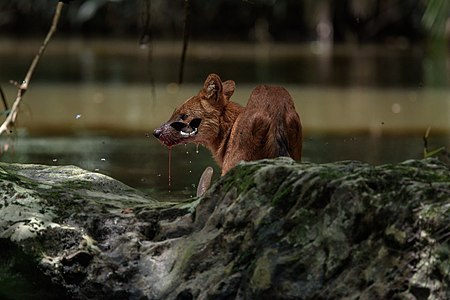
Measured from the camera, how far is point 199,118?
527 cm

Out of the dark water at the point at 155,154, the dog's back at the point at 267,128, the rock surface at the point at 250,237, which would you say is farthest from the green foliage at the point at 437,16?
the dark water at the point at 155,154

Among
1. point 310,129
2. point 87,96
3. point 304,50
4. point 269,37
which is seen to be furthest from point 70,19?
point 310,129

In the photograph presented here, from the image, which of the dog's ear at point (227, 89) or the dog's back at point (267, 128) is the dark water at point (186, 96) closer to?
the dog's ear at point (227, 89)

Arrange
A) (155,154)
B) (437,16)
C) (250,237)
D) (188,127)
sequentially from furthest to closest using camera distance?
(155,154) < (188,127) < (250,237) < (437,16)

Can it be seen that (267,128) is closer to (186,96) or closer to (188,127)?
(188,127)

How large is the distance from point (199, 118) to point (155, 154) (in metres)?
2.92

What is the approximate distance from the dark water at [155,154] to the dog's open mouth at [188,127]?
0.98 meters

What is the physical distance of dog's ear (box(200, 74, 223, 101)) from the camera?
5152 millimetres

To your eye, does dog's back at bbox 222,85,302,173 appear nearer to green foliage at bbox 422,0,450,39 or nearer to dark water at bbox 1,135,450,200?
dark water at bbox 1,135,450,200

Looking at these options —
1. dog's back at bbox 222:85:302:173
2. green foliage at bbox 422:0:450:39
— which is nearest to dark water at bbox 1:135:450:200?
dog's back at bbox 222:85:302:173

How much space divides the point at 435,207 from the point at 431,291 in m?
0.27

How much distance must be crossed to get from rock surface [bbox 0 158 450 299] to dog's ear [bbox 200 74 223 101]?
0.77 m

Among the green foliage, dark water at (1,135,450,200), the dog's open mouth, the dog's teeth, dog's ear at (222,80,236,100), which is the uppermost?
the green foliage

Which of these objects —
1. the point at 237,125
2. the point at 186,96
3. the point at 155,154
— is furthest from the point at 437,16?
the point at 186,96
